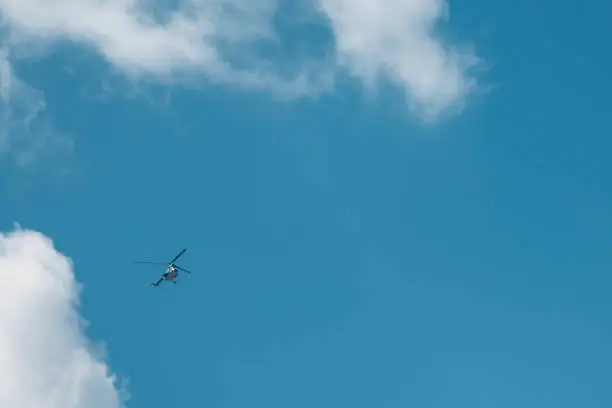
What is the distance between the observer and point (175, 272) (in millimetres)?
140250
